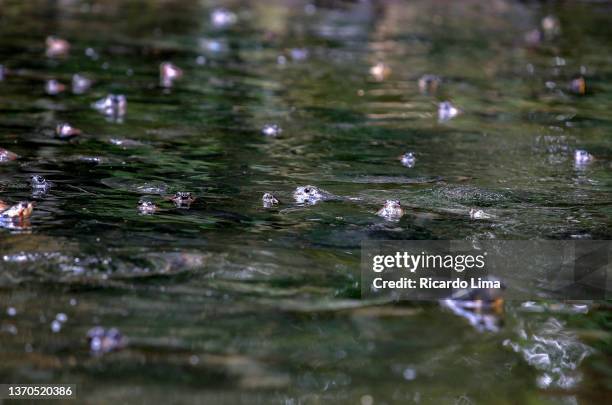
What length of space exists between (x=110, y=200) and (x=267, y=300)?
5.63ft

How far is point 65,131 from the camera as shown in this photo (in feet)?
23.2

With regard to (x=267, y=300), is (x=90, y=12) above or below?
above

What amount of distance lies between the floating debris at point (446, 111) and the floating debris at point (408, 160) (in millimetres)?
1674

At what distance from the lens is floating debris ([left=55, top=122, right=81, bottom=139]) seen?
278 inches

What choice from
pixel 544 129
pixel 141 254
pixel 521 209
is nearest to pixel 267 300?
pixel 141 254

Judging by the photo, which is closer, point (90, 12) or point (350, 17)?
point (90, 12)

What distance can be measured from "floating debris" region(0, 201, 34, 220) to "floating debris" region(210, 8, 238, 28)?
9848 mm

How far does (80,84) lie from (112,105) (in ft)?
3.79

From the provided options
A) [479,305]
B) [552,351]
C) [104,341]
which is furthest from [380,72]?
[104,341]

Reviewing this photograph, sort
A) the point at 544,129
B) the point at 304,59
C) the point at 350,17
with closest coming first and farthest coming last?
the point at 544,129 → the point at 304,59 → the point at 350,17

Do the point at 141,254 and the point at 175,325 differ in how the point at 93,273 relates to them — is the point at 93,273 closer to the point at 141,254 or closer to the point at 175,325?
the point at 141,254

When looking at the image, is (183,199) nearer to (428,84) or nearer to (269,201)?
(269,201)

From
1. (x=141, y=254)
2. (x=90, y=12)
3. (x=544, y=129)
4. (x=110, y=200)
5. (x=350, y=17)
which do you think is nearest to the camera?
(x=141, y=254)

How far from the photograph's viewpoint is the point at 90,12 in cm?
1531
